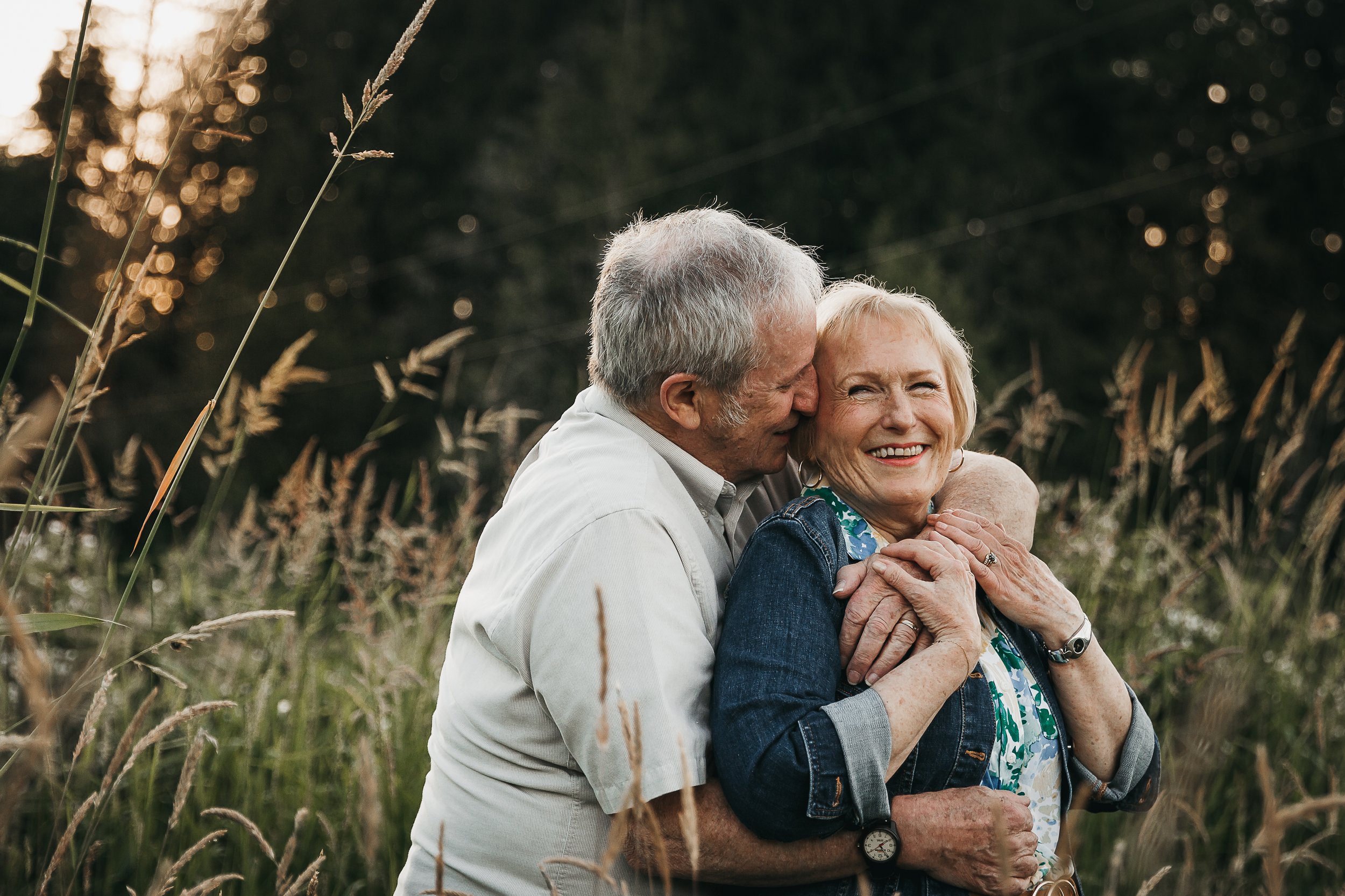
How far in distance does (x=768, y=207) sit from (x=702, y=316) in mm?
21567

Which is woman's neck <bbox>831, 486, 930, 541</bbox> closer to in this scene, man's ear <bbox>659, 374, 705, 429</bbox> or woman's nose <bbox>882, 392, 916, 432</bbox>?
woman's nose <bbox>882, 392, 916, 432</bbox>

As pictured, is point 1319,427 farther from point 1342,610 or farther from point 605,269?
point 605,269

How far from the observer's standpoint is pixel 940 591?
2.02 meters

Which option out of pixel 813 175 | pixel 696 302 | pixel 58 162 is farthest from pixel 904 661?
pixel 813 175

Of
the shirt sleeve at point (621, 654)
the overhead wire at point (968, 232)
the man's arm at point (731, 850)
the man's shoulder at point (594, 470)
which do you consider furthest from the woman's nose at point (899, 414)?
the overhead wire at point (968, 232)

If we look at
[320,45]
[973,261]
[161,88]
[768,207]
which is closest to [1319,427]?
[973,261]

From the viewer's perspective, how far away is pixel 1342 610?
405 cm

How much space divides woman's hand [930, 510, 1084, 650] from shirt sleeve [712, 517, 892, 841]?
375mm

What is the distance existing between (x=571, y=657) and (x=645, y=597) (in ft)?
0.53

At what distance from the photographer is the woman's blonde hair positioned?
2371mm

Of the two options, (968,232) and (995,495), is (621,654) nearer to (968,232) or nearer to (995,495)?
(995,495)

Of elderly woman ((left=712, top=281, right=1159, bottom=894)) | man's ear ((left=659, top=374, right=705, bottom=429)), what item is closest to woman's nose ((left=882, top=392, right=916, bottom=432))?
elderly woman ((left=712, top=281, right=1159, bottom=894))

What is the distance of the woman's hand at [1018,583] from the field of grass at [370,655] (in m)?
0.35

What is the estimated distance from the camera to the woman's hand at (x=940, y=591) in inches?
77.8
